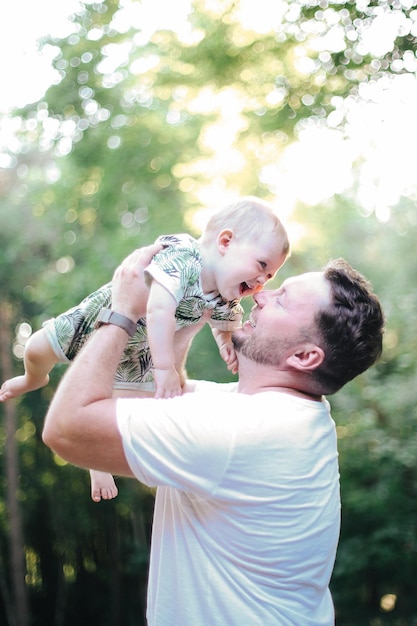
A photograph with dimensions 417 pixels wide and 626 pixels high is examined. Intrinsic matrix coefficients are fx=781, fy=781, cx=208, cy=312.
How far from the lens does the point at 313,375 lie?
168cm

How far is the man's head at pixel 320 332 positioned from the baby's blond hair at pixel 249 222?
11.4 inches

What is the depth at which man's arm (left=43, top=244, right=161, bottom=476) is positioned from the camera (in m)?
1.45

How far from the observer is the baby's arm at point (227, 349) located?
1.87 metres

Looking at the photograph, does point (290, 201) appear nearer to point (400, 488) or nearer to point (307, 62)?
point (307, 62)

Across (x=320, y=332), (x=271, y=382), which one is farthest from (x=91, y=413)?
(x=320, y=332)

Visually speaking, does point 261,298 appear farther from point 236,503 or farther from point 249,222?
point 236,503

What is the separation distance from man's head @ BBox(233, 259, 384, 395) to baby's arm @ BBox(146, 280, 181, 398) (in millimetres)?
163

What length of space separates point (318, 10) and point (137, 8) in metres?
2.81

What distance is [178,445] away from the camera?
1.44 metres

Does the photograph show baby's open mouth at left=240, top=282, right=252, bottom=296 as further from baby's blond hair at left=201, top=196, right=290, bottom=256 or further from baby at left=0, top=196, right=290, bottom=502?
baby's blond hair at left=201, top=196, right=290, bottom=256

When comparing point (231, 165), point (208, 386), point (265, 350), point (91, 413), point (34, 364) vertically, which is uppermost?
point (91, 413)

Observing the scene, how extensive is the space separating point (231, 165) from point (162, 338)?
20.2 feet

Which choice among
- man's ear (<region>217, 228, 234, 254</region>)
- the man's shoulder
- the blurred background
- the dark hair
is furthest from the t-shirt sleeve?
the blurred background

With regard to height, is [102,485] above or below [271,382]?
below
